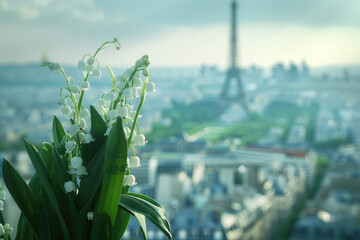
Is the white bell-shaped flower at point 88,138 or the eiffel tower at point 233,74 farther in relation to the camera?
the eiffel tower at point 233,74

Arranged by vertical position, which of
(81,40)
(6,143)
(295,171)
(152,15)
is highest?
(152,15)

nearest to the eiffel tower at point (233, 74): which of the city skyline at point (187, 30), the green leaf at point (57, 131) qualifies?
the city skyline at point (187, 30)

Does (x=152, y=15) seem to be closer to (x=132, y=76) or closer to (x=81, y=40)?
(x=81, y=40)

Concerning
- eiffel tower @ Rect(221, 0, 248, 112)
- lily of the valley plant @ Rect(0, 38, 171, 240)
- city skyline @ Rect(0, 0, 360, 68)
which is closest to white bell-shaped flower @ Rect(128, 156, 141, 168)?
lily of the valley plant @ Rect(0, 38, 171, 240)

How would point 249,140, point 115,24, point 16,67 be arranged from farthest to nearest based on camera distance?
point 249,140 < point 115,24 < point 16,67

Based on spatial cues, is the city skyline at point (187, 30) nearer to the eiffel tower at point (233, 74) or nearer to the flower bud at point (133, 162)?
the eiffel tower at point (233, 74)

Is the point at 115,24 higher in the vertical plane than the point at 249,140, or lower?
higher

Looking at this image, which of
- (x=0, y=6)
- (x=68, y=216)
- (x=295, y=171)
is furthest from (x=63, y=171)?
(x=295, y=171)
